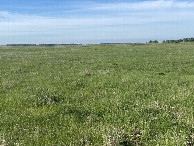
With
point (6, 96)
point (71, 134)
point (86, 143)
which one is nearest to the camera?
point (86, 143)

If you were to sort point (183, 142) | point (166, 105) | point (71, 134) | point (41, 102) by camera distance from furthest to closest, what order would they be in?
point (41, 102), point (166, 105), point (71, 134), point (183, 142)

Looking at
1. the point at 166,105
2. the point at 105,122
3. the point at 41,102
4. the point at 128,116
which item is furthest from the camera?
the point at 41,102

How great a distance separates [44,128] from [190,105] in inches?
213

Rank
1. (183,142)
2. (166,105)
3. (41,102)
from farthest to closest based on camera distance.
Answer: (41,102)
(166,105)
(183,142)

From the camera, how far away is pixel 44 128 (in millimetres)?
→ 6727

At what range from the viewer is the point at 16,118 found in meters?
7.62

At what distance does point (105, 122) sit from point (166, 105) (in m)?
2.67

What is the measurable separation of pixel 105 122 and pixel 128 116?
905 millimetres

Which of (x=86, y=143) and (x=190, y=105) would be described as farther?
(x=190, y=105)

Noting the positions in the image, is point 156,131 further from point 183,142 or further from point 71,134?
point 71,134

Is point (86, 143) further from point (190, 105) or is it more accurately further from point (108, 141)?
point (190, 105)

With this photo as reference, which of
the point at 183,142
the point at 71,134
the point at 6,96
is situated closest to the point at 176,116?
the point at 183,142

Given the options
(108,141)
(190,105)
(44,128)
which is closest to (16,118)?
(44,128)

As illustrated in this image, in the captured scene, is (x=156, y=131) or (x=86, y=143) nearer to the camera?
(x=86, y=143)
